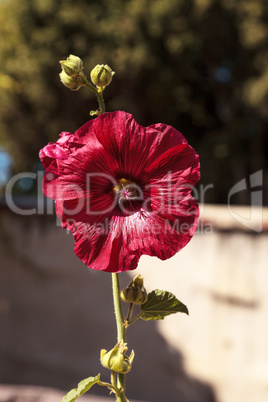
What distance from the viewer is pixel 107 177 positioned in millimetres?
546

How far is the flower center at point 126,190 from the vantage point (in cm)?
56

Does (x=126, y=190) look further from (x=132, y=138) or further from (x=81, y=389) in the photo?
(x=81, y=389)

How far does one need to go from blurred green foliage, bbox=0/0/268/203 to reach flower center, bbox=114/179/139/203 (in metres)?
6.61

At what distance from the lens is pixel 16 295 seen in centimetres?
337

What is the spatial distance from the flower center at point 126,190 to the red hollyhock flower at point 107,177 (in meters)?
0.02

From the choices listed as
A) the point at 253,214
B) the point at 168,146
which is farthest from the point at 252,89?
the point at 168,146

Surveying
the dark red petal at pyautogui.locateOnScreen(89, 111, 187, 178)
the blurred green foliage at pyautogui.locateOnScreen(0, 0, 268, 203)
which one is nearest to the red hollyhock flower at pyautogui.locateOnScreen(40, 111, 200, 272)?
the dark red petal at pyautogui.locateOnScreen(89, 111, 187, 178)

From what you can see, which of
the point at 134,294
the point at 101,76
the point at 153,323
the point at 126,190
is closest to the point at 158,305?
the point at 134,294

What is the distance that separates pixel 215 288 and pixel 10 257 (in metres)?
1.61

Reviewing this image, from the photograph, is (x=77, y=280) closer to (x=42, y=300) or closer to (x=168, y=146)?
(x=42, y=300)

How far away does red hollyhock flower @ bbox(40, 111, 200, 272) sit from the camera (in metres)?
0.50

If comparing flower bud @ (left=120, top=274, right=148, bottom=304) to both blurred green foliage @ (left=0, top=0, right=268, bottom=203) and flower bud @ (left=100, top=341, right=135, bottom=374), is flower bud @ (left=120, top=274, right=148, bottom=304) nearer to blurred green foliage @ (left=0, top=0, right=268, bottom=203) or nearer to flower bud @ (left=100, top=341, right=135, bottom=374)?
flower bud @ (left=100, top=341, right=135, bottom=374)

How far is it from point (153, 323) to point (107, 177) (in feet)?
8.72

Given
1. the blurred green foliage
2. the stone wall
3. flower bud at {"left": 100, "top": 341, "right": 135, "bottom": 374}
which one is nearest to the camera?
flower bud at {"left": 100, "top": 341, "right": 135, "bottom": 374}
